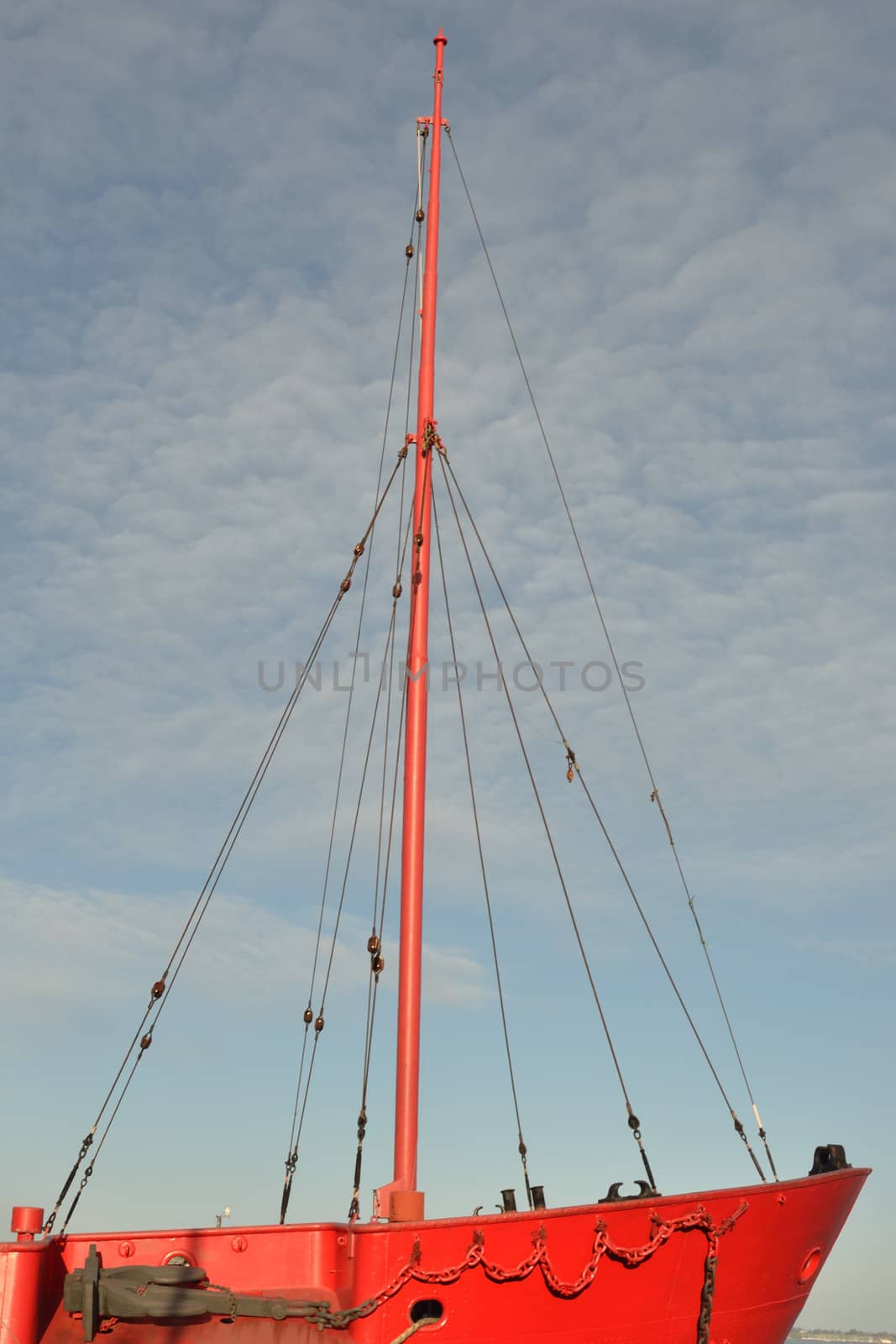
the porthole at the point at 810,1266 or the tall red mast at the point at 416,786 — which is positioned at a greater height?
the tall red mast at the point at 416,786

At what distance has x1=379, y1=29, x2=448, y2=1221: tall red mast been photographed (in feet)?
42.8

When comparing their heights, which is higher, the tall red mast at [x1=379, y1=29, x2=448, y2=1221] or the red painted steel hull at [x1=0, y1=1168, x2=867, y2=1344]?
the tall red mast at [x1=379, y1=29, x2=448, y2=1221]

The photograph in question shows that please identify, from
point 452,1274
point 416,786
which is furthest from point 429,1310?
point 416,786

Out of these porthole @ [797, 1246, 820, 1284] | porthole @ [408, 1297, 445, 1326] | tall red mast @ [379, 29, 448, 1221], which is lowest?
porthole @ [408, 1297, 445, 1326]

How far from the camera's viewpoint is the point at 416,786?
14.9 m

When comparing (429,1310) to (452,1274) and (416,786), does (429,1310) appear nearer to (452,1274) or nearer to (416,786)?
(452,1274)

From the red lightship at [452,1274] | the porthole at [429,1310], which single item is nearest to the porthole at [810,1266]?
the red lightship at [452,1274]

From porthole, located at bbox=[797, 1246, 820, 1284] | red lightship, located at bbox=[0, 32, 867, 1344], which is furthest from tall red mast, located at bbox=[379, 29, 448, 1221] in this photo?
porthole, located at bbox=[797, 1246, 820, 1284]

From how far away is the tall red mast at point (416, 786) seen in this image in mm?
13031

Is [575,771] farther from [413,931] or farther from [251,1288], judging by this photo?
[251,1288]

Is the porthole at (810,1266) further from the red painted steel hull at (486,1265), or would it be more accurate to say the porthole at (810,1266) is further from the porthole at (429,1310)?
the porthole at (429,1310)

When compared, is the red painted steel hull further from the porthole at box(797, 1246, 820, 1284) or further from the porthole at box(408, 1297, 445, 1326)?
the porthole at box(797, 1246, 820, 1284)

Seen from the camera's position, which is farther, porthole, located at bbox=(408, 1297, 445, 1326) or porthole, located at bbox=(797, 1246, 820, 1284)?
porthole, located at bbox=(797, 1246, 820, 1284)

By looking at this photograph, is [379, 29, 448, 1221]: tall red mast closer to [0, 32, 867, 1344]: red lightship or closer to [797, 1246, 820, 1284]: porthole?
[0, 32, 867, 1344]: red lightship
